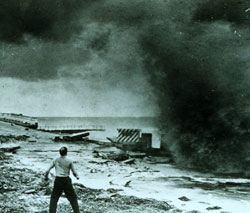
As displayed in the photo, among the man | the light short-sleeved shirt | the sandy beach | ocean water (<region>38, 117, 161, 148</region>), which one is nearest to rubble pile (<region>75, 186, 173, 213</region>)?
the sandy beach

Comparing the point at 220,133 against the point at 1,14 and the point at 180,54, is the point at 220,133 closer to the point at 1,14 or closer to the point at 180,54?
the point at 180,54

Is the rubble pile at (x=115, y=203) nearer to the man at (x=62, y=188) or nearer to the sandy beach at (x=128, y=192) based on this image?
the sandy beach at (x=128, y=192)

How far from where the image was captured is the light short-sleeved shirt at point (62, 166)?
5.30m

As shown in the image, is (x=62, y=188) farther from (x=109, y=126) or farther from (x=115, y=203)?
(x=109, y=126)

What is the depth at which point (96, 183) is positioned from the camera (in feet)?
28.5

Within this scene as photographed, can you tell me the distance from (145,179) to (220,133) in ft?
21.0

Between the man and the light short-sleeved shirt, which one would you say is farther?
the light short-sleeved shirt

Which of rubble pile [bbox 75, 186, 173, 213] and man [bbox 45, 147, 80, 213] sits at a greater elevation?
man [bbox 45, 147, 80, 213]

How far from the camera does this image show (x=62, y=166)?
5.34 meters

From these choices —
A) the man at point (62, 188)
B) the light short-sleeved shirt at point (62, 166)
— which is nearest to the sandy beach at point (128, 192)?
the man at point (62, 188)

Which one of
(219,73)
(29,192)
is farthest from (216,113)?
(29,192)

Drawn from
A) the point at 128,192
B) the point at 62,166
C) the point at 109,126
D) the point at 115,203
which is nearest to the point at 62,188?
the point at 62,166

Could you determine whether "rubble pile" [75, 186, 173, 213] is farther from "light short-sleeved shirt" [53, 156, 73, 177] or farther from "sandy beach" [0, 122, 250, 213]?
"light short-sleeved shirt" [53, 156, 73, 177]

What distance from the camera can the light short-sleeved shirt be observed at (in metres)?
5.30
